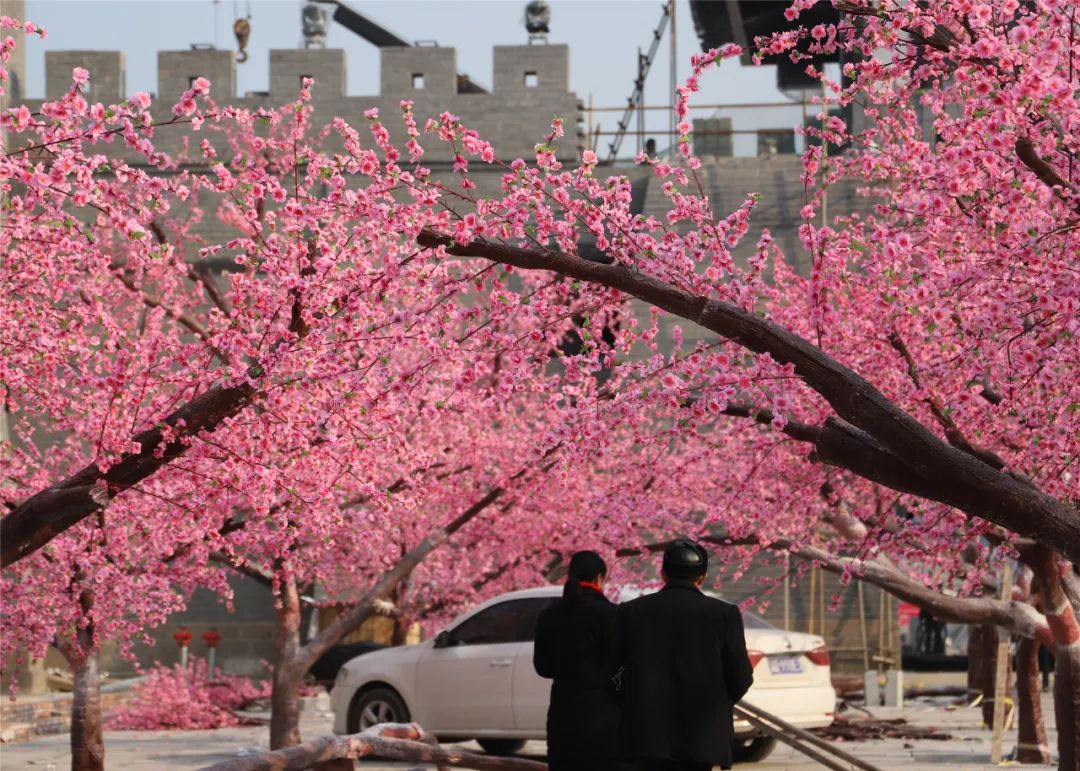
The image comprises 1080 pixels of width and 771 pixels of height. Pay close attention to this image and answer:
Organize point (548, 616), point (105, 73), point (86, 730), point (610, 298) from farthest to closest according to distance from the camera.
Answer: point (105, 73)
point (86, 730)
point (548, 616)
point (610, 298)

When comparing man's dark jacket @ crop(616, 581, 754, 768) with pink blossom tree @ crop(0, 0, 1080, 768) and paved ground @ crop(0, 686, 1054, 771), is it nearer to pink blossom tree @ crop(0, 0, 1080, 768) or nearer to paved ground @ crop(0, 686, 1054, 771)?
pink blossom tree @ crop(0, 0, 1080, 768)

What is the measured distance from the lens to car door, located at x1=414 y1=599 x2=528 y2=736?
15500mm

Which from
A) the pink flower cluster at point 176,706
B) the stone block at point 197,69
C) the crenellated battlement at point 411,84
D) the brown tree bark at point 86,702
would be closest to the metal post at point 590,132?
the crenellated battlement at point 411,84

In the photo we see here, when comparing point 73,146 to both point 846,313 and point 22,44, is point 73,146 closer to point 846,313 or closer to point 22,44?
point 846,313

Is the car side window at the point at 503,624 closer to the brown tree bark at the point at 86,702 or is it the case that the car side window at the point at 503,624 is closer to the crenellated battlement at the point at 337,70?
the brown tree bark at the point at 86,702

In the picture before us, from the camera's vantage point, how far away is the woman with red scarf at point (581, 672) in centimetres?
840

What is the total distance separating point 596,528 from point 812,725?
4.26 meters

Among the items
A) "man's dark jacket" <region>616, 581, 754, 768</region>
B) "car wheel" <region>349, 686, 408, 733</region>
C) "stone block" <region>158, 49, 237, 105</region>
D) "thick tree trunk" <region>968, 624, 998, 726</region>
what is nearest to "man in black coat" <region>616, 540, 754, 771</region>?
"man's dark jacket" <region>616, 581, 754, 768</region>

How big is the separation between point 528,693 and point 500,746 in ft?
5.70

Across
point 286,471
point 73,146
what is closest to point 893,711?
point 286,471

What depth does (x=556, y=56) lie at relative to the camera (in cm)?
2906

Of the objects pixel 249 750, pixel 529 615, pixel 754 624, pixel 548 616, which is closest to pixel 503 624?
pixel 529 615

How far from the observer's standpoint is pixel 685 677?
7.11 meters

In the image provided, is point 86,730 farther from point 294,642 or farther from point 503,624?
point 503,624
